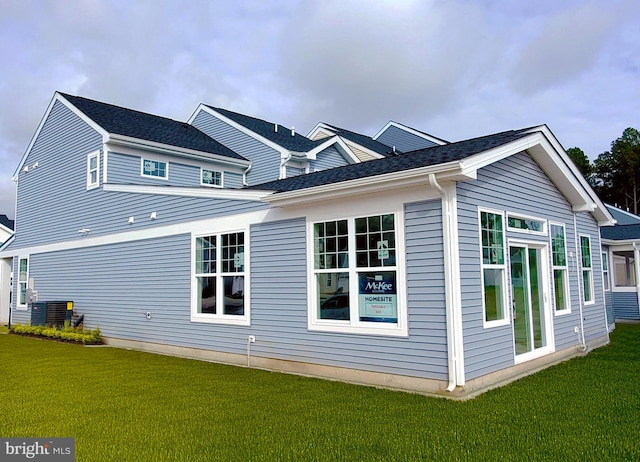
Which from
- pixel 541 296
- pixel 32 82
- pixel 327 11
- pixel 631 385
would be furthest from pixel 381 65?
pixel 32 82

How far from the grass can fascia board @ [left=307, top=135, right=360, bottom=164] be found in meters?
10.2

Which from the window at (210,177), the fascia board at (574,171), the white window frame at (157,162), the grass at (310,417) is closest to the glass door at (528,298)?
the grass at (310,417)

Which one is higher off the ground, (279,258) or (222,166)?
(222,166)

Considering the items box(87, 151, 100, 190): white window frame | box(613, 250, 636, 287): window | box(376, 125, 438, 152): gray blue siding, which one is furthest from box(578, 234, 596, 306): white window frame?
box(376, 125, 438, 152): gray blue siding

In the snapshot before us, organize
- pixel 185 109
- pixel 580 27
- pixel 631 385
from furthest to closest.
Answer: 1. pixel 185 109
2. pixel 580 27
3. pixel 631 385

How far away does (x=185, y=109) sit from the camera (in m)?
39.3

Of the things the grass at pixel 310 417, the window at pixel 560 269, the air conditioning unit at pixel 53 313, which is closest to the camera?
the grass at pixel 310 417

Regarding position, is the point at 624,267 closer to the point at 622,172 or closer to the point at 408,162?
the point at 408,162

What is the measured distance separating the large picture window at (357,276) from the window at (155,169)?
910 centimetres

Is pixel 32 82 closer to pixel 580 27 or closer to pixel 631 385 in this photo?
pixel 580 27

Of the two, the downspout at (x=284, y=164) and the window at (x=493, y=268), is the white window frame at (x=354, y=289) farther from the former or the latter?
the downspout at (x=284, y=164)

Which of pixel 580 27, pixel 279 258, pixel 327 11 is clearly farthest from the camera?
pixel 580 27

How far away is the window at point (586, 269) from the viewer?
1099 cm

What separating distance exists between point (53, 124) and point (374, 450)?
16750 millimetres
